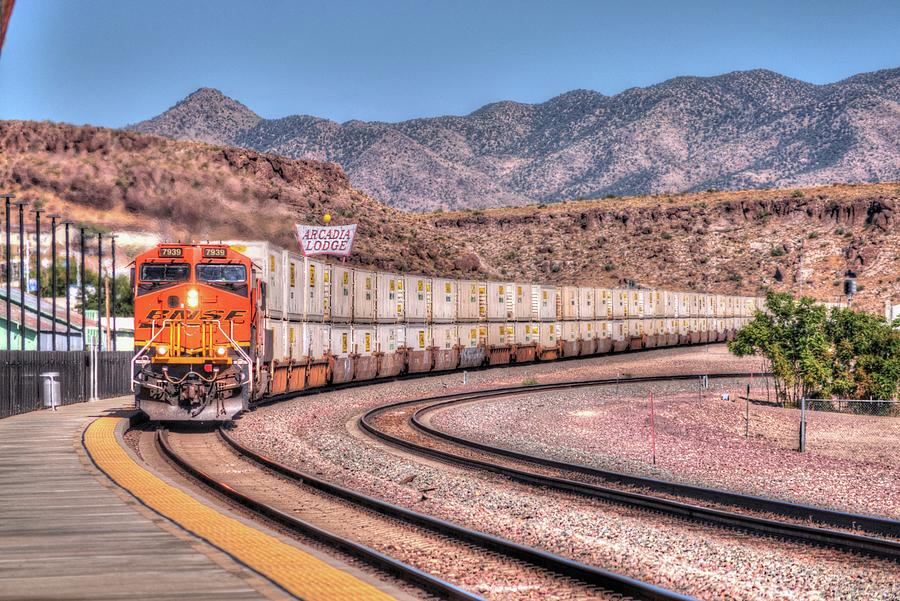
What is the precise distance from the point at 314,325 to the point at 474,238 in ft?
378

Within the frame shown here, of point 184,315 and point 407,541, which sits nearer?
point 407,541

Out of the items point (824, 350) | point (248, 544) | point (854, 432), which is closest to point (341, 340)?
point (854, 432)

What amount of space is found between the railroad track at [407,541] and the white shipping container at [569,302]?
36.9 meters

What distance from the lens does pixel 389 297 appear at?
3853 centimetres

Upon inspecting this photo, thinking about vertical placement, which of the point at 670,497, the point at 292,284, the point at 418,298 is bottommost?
the point at 670,497

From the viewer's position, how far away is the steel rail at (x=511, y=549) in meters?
8.58

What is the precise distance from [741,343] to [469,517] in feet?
95.5

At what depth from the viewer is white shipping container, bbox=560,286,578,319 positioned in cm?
5322

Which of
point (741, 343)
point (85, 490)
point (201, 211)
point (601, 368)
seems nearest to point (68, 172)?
point (201, 211)

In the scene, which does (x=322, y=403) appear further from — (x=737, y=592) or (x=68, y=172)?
(x=68, y=172)

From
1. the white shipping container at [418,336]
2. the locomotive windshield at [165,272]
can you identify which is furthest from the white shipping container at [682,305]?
the locomotive windshield at [165,272]

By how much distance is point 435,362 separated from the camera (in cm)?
4275

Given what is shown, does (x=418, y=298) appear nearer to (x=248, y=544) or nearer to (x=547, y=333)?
(x=547, y=333)

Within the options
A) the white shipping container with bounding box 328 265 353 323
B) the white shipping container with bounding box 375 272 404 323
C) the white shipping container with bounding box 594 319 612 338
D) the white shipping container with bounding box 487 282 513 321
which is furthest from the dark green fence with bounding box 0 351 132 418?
the white shipping container with bounding box 594 319 612 338
